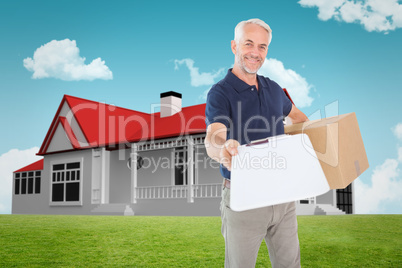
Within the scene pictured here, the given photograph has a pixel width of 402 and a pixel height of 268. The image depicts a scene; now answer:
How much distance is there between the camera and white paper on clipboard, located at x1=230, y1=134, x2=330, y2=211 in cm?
207

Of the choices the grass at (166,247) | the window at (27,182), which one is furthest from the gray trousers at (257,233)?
the window at (27,182)

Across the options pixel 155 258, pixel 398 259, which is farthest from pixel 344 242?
pixel 155 258

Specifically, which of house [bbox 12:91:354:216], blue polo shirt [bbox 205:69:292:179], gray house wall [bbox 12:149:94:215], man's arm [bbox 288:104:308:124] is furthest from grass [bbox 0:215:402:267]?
gray house wall [bbox 12:149:94:215]

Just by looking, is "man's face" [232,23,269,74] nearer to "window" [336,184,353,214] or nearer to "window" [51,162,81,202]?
"window" [336,184,353,214]

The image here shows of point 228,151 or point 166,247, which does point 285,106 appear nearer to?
point 228,151

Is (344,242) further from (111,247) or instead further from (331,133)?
(331,133)

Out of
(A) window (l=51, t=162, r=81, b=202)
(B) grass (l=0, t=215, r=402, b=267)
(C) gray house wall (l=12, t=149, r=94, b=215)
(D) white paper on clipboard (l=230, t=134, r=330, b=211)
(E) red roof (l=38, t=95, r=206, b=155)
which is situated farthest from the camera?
(A) window (l=51, t=162, r=81, b=202)

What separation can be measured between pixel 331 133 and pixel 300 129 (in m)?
0.26

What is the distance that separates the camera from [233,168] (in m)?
2.13

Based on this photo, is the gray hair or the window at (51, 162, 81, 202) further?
the window at (51, 162, 81, 202)

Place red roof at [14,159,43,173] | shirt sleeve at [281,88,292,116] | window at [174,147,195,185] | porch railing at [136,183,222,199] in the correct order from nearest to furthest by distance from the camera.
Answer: shirt sleeve at [281,88,292,116], porch railing at [136,183,222,199], window at [174,147,195,185], red roof at [14,159,43,173]

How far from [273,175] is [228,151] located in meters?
0.27

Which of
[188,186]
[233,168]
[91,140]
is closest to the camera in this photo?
[233,168]

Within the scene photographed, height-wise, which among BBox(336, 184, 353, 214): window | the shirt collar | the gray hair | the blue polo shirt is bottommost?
BBox(336, 184, 353, 214): window
